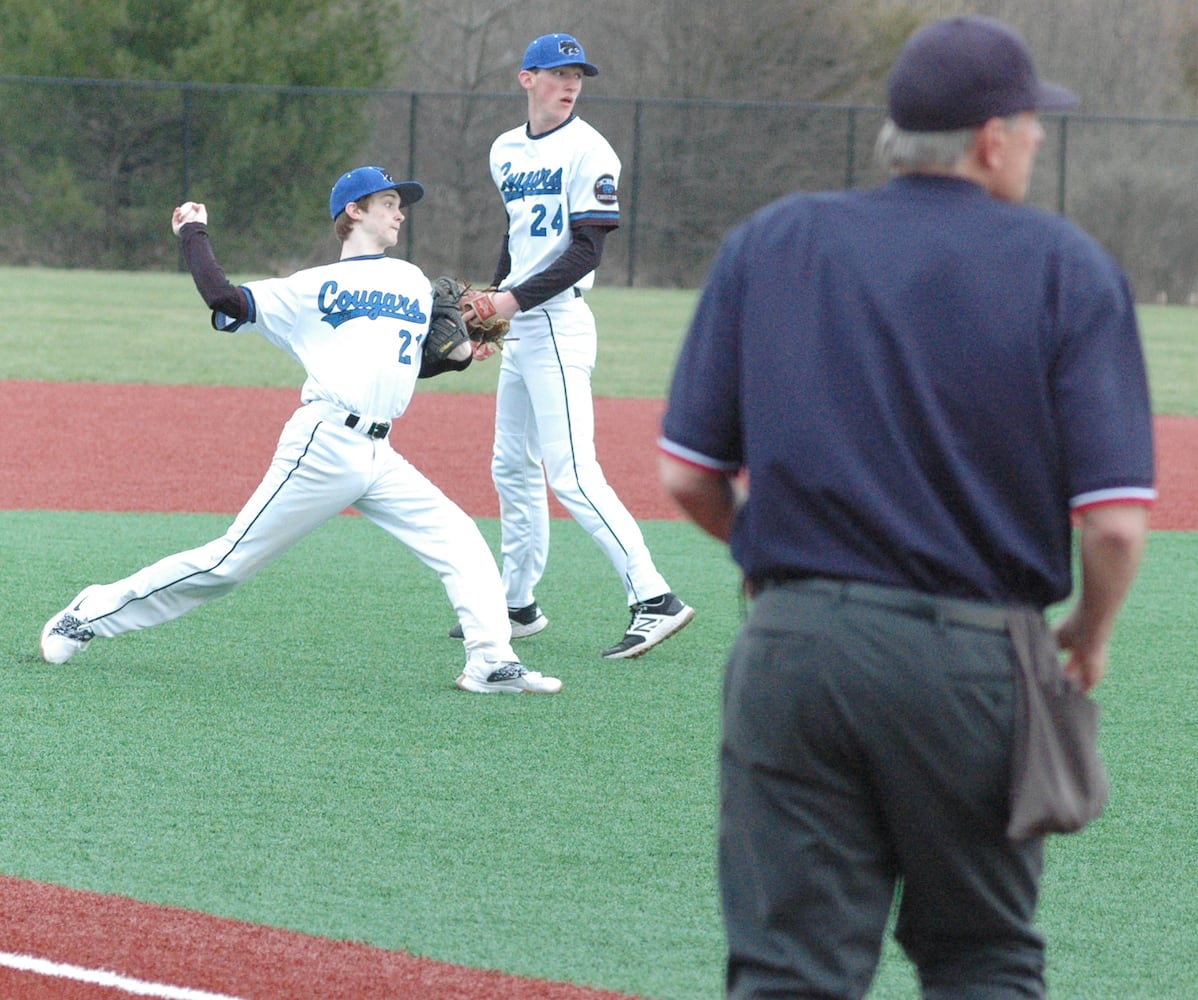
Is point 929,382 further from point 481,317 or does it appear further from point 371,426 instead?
point 481,317

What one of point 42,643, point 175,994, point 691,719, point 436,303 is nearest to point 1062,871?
point 691,719

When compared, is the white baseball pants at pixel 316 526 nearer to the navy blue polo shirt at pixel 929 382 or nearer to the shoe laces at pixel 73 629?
the shoe laces at pixel 73 629

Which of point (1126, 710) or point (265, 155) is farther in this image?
point (265, 155)

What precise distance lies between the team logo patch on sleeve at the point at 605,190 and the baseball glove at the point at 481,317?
1.98 feet

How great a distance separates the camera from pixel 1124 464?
7.61 ft

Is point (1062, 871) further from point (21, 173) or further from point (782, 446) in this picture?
point (21, 173)

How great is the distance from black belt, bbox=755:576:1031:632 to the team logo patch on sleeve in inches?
169

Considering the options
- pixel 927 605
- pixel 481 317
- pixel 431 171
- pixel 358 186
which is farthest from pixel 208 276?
pixel 431 171

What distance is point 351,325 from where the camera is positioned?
5.66 metres

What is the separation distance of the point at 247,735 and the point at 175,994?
6.51 feet

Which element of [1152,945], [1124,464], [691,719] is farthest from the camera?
[691,719]

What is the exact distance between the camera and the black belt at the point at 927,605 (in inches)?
93.3

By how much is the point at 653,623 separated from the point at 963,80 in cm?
432

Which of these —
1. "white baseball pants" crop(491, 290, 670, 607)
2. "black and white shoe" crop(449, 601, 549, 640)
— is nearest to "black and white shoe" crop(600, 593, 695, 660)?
"white baseball pants" crop(491, 290, 670, 607)
